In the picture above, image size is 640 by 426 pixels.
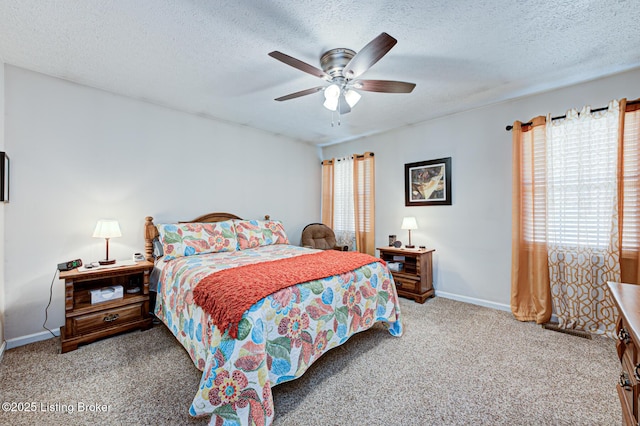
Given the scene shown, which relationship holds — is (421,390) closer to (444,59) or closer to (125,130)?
(444,59)

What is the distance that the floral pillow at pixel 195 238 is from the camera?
2966 mm

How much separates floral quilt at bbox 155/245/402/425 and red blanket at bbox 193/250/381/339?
0.05 meters

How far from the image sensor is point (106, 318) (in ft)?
8.29

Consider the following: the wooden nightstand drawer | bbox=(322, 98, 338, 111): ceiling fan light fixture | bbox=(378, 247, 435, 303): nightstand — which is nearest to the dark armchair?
bbox=(378, 247, 435, 303): nightstand

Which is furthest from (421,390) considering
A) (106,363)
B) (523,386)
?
(106,363)

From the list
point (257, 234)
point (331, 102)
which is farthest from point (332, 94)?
point (257, 234)

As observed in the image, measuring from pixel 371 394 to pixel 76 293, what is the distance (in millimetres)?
2877

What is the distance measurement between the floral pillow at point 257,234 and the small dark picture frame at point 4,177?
2074mm

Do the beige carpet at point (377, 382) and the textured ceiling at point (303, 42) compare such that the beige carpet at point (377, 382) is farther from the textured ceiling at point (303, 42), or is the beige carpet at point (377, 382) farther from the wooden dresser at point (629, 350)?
the textured ceiling at point (303, 42)

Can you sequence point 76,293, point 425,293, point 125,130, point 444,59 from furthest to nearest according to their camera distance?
point 425,293, point 125,130, point 76,293, point 444,59

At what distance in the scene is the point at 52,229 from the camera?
265 cm

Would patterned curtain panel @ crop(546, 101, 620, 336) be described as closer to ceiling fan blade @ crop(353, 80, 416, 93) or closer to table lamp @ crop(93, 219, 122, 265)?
ceiling fan blade @ crop(353, 80, 416, 93)

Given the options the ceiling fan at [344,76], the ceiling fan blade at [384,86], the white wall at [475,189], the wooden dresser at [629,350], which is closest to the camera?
the wooden dresser at [629,350]

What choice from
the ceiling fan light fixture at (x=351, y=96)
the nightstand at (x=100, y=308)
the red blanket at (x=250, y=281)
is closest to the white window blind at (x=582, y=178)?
the red blanket at (x=250, y=281)
